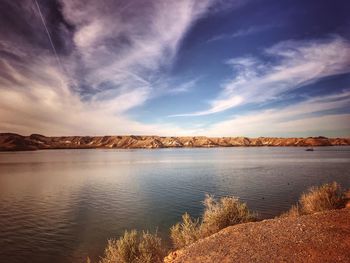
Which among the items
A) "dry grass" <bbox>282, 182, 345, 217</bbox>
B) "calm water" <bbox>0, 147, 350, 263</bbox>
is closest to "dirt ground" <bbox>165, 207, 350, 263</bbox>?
"dry grass" <bbox>282, 182, 345, 217</bbox>

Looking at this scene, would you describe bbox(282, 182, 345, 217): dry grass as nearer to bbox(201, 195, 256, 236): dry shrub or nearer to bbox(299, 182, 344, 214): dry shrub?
bbox(299, 182, 344, 214): dry shrub

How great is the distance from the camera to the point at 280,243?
7.91m

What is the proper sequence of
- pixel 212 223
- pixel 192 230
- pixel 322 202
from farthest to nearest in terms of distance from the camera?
pixel 322 202, pixel 212 223, pixel 192 230

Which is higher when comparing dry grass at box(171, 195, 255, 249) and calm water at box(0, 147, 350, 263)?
dry grass at box(171, 195, 255, 249)

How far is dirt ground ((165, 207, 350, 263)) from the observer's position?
7.12m

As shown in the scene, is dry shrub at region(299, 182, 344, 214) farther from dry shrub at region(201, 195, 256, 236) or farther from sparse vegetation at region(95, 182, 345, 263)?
dry shrub at region(201, 195, 256, 236)

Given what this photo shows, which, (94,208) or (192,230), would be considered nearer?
(192,230)

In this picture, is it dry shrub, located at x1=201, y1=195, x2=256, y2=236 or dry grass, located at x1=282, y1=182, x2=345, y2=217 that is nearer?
dry shrub, located at x1=201, y1=195, x2=256, y2=236

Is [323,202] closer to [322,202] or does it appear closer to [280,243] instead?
[322,202]

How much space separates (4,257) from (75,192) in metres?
14.4

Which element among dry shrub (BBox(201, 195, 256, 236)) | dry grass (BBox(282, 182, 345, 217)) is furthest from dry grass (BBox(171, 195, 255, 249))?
dry grass (BBox(282, 182, 345, 217))

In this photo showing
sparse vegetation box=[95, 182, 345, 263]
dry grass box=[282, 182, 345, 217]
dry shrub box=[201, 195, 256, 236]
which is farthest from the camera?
dry grass box=[282, 182, 345, 217]

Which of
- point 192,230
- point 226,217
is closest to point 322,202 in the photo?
point 226,217

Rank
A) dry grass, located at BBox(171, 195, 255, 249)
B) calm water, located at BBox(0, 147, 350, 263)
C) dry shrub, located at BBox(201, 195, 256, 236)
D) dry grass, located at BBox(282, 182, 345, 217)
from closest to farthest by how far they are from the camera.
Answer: dry grass, located at BBox(171, 195, 255, 249) < dry shrub, located at BBox(201, 195, 256, 236) < calm water, located at BBox(0, 147, 350, 263) < dry grass, located at BBox(282, 182, 345, 217)
